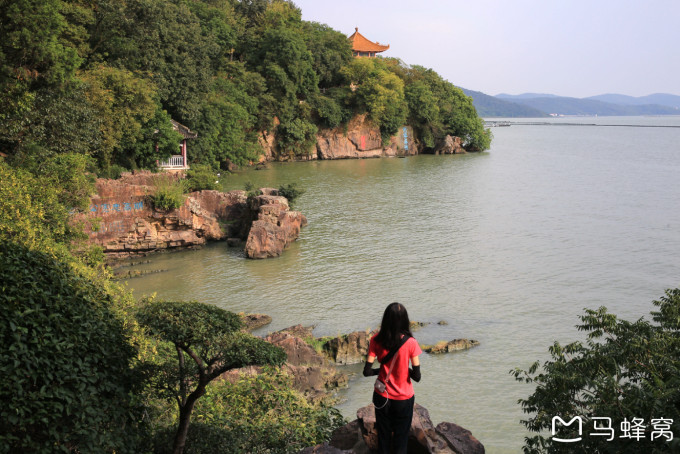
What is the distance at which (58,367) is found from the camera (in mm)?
4598

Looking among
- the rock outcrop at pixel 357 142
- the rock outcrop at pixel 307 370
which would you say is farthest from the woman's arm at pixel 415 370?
the rock outcrop at pixel 357 142

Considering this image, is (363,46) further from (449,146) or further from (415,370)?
(415,370)

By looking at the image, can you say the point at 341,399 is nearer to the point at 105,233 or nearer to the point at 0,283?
the point at 0,283

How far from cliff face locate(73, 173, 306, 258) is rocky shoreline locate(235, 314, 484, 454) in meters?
7.57

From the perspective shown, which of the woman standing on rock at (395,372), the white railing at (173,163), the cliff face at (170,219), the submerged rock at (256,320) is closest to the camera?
the woman standing on rock at (395,372)

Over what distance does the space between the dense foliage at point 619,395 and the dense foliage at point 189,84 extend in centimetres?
1537

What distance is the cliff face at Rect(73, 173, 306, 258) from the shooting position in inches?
770

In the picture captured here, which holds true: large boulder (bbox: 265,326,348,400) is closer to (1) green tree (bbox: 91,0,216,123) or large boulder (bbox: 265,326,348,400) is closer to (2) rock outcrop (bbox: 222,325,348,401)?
(2) rock outcrop (bbox: 222,325,348,401)

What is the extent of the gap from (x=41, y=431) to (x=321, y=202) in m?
26.9

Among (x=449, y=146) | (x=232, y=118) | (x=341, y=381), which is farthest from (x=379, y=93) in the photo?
(x=341, y=381)

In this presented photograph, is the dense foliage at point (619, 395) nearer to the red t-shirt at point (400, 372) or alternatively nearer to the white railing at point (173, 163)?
the red t-shirt at point (400, 372)

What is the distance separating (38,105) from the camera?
1838 cm

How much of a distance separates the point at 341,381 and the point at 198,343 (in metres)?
6.12

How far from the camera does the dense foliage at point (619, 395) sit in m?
4.49
